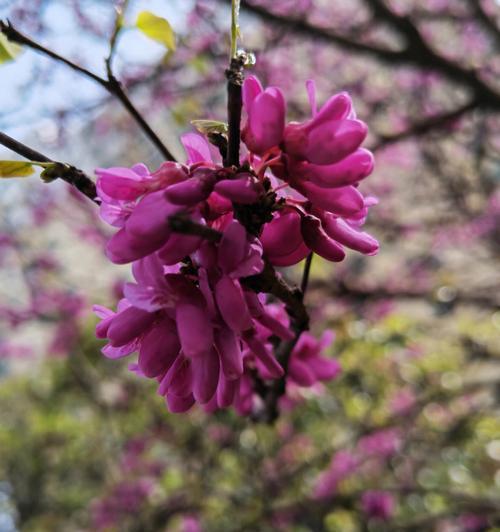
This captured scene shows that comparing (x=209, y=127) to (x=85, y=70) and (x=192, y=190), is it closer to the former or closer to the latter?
(x=192, y=190)

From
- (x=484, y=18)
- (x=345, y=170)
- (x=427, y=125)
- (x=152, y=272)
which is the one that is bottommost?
(x=152, y=272)

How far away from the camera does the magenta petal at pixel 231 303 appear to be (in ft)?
1.61

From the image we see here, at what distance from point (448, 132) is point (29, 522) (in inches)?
152

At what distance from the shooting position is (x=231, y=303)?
0.49 metres

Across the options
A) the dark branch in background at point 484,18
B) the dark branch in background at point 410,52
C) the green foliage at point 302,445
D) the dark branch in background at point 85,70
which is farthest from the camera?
the green foliage at point 302,445

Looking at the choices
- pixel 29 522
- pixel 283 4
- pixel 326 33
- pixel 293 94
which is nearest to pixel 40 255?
pixel 29 522

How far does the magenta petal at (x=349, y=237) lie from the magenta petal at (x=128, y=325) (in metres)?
0.20

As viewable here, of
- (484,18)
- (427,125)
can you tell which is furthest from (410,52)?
(484,18)

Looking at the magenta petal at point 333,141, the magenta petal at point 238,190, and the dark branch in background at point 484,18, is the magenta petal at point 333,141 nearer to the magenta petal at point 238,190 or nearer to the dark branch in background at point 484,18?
the magenta petal at point 238,190

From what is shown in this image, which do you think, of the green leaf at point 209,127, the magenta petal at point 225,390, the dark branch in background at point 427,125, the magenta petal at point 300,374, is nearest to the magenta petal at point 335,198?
the green leaf at point 209,127

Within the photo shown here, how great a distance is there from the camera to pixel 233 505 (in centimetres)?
270

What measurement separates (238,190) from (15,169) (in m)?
0.27

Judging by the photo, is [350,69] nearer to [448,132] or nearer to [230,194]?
[448,132]

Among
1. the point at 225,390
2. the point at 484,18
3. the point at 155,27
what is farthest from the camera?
the point at 484,18
